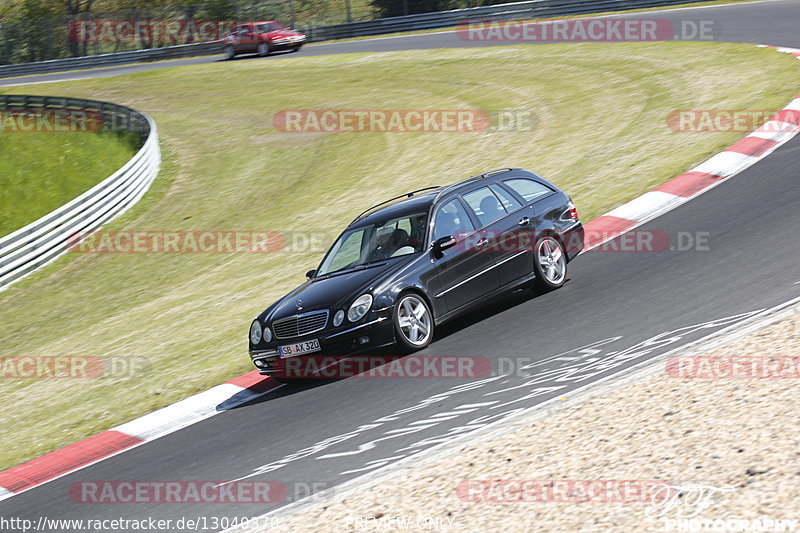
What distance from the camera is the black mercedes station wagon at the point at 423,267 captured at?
923cm

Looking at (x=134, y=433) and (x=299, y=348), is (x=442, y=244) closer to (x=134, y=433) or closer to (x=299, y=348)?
(x=299, y=348)

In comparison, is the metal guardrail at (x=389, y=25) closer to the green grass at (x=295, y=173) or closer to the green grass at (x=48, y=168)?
the green grass at (x=295, y=173)

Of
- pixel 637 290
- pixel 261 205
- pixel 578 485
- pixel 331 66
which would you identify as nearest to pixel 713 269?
pixel 637 290

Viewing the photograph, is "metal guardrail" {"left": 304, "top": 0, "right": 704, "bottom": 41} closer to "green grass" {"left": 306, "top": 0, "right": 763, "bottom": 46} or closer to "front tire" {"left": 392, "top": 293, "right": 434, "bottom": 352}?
"green grass" {"left": 306, "top": 0, "right": 763, "bottom": 46}

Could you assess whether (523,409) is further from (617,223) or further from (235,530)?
(617,223)

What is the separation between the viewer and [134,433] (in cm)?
930

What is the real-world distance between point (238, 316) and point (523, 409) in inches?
267

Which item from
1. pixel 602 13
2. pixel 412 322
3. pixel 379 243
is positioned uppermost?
pixel 602 13

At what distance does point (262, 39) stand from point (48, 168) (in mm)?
16615

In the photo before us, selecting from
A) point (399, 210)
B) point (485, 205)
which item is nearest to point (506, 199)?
point (485, 205)

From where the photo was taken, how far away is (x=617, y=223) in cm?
1262

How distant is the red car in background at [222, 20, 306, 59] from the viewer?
4166cm

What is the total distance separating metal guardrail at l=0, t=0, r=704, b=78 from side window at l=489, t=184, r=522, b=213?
2504cm

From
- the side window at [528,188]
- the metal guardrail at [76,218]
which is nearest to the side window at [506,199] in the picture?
the side window at [528,188]
